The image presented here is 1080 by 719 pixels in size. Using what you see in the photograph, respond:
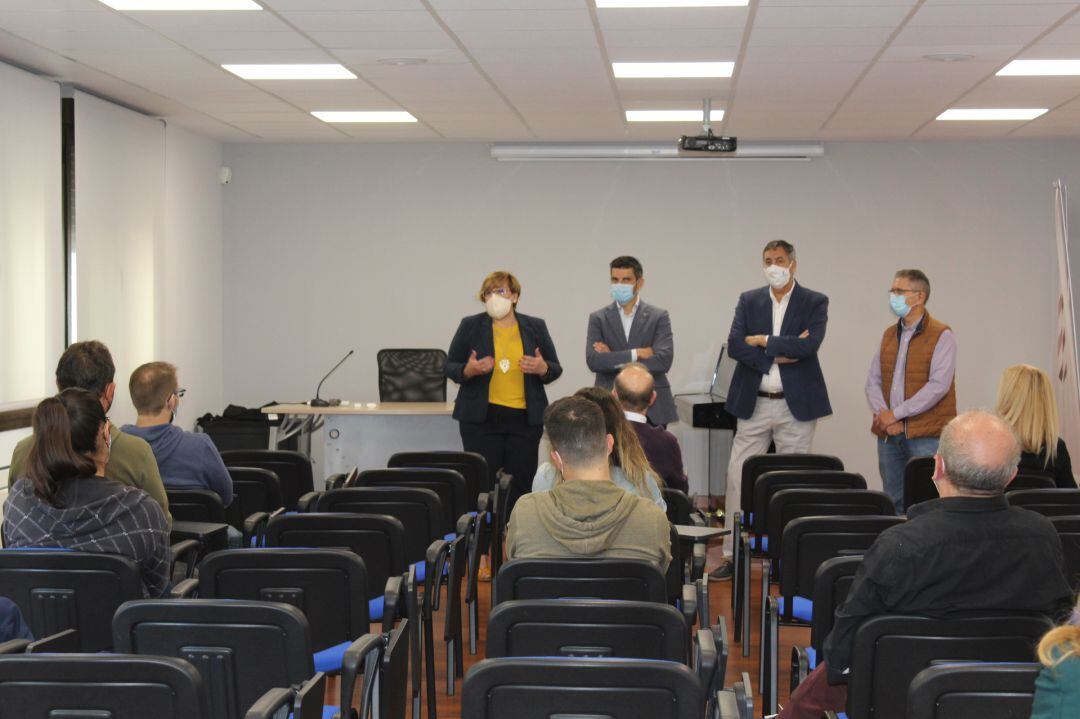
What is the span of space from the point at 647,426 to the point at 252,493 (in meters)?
1.83

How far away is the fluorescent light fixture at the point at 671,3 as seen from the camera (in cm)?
588

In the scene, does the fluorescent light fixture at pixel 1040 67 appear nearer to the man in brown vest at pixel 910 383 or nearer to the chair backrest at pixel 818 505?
the man in brown vest at pixel 910 383

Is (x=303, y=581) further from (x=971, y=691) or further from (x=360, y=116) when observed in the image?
(x=360, y=116)

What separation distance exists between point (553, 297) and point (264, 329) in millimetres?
2802

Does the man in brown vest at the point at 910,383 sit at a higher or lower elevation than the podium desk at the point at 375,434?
higher

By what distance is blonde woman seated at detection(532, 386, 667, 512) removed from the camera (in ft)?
14.3

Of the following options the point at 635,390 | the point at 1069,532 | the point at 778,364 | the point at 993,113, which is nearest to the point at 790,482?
the point at 635,390

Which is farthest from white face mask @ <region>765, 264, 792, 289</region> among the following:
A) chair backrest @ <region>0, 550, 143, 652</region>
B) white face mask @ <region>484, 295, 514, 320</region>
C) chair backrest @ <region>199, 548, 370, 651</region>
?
chair backrest @ <region>0, 550, 143, 652</region>

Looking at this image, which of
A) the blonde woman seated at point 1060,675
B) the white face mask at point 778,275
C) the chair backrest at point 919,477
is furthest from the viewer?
the white face mask at point 778,275

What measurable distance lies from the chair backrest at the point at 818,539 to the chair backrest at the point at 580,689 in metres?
1.88

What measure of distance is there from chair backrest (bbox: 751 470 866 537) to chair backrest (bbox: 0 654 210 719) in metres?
3.61

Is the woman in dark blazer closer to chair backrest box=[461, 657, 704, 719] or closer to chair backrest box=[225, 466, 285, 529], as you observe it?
chair backrest box=[225, 466, 285, 529]

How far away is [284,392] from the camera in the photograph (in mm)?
11727

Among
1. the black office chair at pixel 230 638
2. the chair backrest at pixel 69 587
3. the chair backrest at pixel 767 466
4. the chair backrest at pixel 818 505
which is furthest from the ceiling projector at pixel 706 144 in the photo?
the black office chair at pixel 230 638
